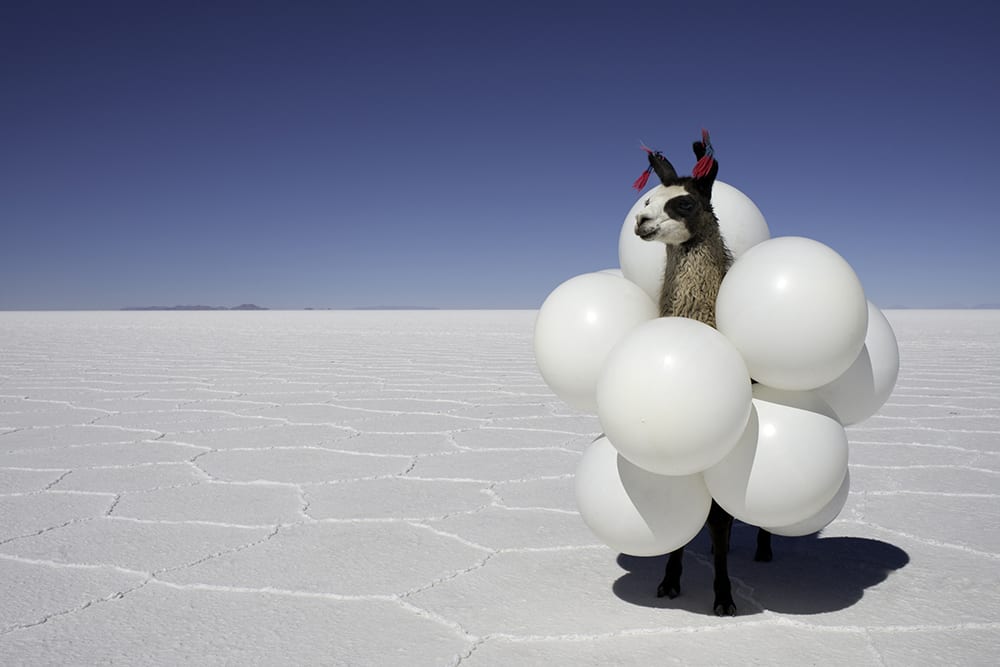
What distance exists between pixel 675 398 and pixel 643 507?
26 centimetres

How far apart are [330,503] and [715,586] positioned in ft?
3.84

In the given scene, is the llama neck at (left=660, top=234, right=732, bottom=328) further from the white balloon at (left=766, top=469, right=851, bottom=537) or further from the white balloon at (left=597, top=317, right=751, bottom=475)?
the white balloon at (left=766, top=469, right=851, bottom=537)

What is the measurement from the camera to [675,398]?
49.0 inches

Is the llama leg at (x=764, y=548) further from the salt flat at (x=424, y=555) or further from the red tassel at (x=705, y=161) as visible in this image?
the red tassel at (x=705, y=161)

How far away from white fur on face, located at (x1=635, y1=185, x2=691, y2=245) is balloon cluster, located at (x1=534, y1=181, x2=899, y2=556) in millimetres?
118

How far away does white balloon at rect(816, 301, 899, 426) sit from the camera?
152cm

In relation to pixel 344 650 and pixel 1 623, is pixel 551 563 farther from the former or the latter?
pixel 1 623

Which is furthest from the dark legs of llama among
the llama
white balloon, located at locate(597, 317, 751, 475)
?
white balloon, located at locate(597, 317, 751, 475)

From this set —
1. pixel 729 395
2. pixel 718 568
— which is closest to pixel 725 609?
pixel 718 568

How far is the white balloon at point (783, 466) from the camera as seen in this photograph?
1.32m

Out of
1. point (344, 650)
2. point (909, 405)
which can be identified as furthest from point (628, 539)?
point (909, 405)

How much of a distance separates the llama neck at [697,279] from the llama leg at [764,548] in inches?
24.7

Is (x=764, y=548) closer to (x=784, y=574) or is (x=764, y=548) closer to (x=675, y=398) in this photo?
(x=784, y=574)

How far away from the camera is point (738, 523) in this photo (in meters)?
2.20
